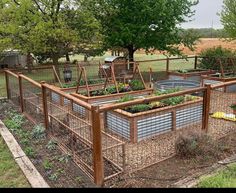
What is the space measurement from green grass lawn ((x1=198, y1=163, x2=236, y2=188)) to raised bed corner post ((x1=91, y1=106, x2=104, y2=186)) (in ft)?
3.96

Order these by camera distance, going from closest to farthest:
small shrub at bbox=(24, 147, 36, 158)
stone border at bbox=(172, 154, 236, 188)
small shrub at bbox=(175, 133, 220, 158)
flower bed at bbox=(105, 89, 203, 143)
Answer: stone border at bbox=(172, 154, 236, 188) < small shrub at bbox=(175, 133, 220, 158) < small shrub at bbox=(24, 147, 36, 158) < flower bed at bbox=(105, 89, 203, 143)

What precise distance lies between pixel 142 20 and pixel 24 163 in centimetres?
937

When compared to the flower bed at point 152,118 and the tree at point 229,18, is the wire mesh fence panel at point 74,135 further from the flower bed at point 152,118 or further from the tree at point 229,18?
the tree at point 229,18

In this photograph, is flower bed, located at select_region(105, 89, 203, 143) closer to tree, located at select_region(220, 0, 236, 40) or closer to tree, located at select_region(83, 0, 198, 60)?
tree, located at select_region(83, 0, 198, 60)

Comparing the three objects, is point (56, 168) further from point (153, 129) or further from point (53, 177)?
point (153, 129)

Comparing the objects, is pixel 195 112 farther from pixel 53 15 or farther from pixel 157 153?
pixel 53 15

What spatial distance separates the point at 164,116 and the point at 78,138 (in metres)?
1.99

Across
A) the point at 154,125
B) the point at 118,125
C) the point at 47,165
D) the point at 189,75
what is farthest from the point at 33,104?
the point at 189,75

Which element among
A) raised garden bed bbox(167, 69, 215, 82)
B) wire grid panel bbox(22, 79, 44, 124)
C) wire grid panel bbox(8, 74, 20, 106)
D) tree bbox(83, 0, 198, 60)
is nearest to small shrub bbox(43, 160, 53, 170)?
wire grid panel bbox(22, 79, 44, 124)

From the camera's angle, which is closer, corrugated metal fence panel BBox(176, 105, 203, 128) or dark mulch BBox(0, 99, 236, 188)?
dark mulch BBox(0, 99, 236, 188)

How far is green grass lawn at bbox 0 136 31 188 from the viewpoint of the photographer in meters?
3.57

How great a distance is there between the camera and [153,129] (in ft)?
17.6

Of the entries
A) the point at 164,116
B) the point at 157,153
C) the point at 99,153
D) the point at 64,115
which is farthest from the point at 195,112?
the point at 99,153

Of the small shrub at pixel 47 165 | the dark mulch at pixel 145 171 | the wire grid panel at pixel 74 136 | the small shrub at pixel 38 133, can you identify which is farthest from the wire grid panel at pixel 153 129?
the small shrub at pixel 38 133
